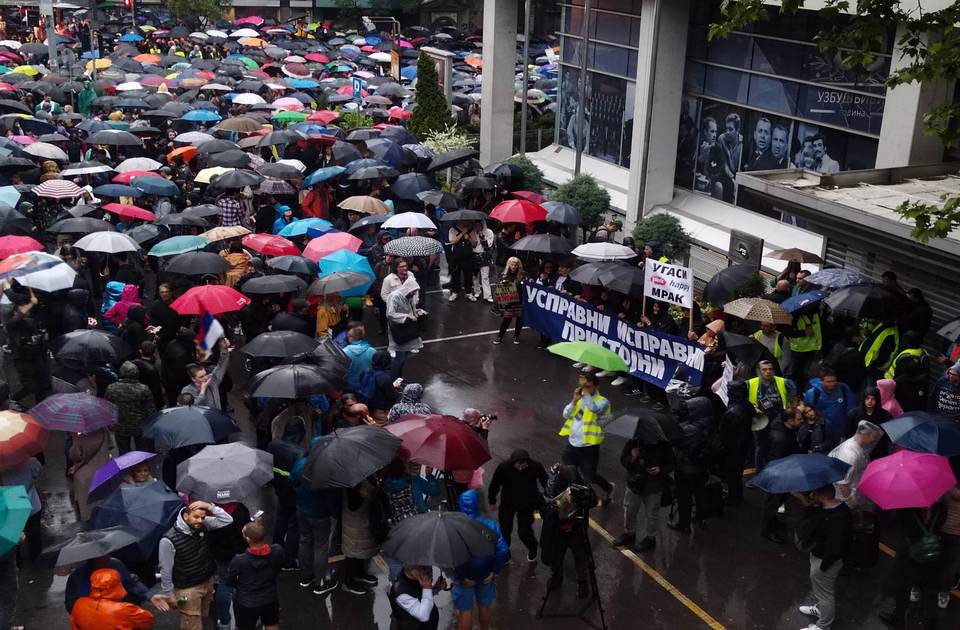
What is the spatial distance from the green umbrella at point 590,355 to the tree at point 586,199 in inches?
344

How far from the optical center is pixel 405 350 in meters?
14.5

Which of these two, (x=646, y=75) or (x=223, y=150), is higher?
(x=646, y=75)

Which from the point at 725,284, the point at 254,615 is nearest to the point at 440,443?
the point at 254,615

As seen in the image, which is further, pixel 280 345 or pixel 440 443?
pixel 280 345

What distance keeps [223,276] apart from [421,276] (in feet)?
10.4

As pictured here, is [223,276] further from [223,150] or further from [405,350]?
[223,150]

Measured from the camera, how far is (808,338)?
44.3 feet

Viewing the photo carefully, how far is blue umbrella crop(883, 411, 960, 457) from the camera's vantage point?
9.67 metres

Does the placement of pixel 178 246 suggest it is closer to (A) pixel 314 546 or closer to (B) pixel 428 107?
(A) pixel 314 546

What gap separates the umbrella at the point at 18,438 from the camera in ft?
30.2

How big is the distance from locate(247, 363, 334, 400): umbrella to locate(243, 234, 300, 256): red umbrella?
16.4ft

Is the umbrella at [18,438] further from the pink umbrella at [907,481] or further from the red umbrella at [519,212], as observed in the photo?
the red umbrella at [519,212]

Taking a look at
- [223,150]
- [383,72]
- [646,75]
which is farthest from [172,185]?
[383,72]

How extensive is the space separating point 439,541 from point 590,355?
177 inches
